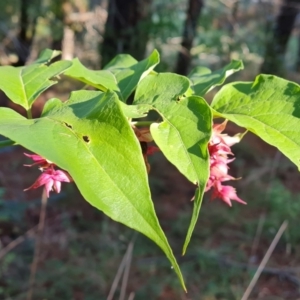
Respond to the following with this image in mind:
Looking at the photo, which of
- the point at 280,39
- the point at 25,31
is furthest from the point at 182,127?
the point at 25,31

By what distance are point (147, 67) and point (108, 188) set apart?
0.29m

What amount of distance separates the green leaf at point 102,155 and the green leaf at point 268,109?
170 mm

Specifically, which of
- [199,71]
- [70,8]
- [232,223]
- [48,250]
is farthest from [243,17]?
[199,71]

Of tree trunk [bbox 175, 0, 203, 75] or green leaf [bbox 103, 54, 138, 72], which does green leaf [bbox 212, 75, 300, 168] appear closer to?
green leaf [bbox 103, 54, 138, 72]

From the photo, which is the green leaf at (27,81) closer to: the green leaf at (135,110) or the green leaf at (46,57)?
the green leaf at (46,57)

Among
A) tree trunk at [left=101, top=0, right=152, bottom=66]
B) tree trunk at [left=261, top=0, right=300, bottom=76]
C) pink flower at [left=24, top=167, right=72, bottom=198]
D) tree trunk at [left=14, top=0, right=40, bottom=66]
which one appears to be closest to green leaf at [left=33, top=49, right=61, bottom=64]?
pink flower at [left=24, top=167, right=72, bottom=198]

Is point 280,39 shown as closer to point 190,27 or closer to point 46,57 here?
point 190,27

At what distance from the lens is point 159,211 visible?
4633 millimetres

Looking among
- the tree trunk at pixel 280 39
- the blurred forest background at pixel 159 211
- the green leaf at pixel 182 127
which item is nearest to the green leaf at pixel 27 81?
the green leaf at pixel 182 127

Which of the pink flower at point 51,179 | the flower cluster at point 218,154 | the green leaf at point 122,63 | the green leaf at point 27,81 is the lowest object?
the pink flower at point 51,179

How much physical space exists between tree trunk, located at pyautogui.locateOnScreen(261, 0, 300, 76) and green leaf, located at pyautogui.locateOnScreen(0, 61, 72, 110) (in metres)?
5.67

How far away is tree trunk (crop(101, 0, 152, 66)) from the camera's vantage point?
16.7 ft

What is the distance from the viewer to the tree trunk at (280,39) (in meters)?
6.16

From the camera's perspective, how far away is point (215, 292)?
3293 millimetres
